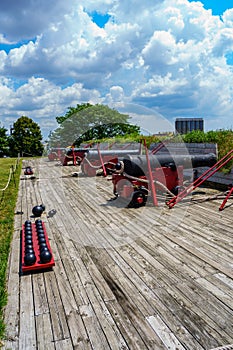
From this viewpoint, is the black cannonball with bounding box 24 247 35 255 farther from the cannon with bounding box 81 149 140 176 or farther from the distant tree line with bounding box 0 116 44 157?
the distant tree line with bounding box 0 116 44 157

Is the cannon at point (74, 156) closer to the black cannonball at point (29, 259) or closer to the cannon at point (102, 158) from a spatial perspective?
the cannon at point (102, 158)

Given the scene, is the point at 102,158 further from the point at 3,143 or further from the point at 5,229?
the point at 3,143

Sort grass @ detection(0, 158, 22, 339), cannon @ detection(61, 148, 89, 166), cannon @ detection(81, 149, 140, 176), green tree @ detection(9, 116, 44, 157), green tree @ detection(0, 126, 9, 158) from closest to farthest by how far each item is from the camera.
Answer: grass @ detection(0, 158, 22, 339) < cannon @ detection(81, 149, 140, 176) < cannon @ detection(61, 148, 89, 166) < green tree @ detection(0, 126, 9, 158) < green tree @ detection(9, 116, 44, 157)

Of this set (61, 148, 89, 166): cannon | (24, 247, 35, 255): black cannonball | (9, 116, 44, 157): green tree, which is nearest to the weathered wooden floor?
(24, 247, 35, 255): black cannonball

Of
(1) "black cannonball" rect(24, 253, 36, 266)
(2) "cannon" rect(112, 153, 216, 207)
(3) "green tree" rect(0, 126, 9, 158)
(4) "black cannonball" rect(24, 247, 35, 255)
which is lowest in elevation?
(1) "black cannonball" rect(24, 253, 36, 266)

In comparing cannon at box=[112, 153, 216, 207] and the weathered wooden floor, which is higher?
cannon at box=[112, 153, 216, 207]

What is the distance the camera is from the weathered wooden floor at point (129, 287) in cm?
228

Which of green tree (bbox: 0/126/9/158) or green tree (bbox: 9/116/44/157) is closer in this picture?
green tree (bbox: 0/126/9/158)

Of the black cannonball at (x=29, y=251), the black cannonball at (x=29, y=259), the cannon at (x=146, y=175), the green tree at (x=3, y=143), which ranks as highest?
the green tree at (x=3, y=143)

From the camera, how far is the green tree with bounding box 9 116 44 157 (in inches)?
1307

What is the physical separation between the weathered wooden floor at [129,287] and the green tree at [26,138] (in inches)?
1155

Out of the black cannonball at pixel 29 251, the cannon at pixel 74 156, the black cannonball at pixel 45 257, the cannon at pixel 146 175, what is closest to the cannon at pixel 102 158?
the cannon at pixel 74 156

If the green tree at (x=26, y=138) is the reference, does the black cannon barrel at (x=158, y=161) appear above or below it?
below

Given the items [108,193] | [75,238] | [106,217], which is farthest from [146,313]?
[108,193]
